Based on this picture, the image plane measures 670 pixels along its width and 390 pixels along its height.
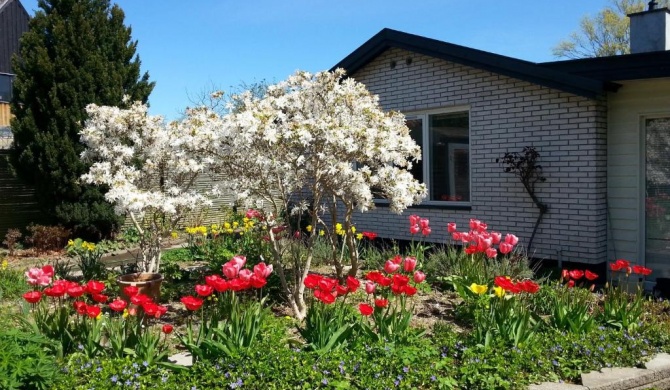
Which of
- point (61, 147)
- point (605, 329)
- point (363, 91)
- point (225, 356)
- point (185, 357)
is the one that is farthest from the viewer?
point (61, 147)

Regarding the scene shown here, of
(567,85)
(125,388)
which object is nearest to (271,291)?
(125,388)

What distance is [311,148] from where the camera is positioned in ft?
17.6

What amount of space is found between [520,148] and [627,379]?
497 centimetres


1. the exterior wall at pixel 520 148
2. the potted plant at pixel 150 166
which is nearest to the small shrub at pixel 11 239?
the potted plant at pixel 150 166

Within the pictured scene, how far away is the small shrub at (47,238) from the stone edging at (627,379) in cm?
959

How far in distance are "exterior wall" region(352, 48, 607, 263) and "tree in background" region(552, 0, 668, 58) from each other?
23756mm

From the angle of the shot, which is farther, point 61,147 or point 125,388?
point 61,147

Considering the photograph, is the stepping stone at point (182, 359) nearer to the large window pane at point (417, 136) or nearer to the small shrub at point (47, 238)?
the large window pane at point (417, 136)

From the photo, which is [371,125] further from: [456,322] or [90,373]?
[90,373]

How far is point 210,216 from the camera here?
14695mm

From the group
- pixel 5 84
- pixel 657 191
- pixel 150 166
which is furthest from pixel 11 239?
pixel 5 84

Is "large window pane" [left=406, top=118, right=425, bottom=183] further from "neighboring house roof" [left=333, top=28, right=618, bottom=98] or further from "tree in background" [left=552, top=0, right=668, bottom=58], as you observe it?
"tree in background" [left=552, top=0, right=668, bottom=58]

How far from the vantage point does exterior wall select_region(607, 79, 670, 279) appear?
7750 millimetres

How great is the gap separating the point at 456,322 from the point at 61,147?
865cm
